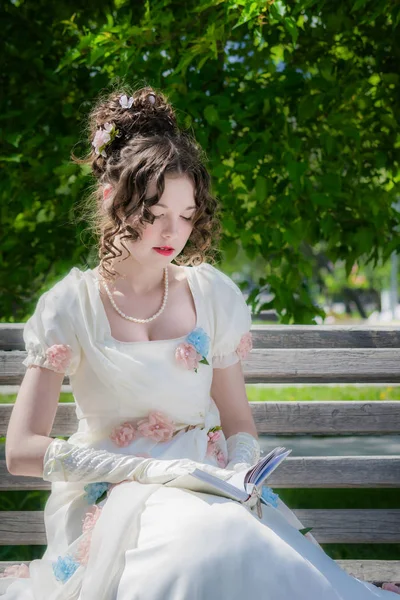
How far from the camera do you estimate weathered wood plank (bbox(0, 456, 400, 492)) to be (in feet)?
10.0

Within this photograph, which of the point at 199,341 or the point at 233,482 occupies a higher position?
the point at 199,341

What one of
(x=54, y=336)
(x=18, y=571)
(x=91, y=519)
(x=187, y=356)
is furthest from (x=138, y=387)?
(x=18, y=571)

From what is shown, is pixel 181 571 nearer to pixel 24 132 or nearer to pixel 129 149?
pixel 129 149

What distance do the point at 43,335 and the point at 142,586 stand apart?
81 centimetres

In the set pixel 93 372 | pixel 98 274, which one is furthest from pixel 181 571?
pixel 98 274

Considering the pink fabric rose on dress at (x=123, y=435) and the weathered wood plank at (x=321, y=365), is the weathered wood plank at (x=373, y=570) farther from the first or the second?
the pink fabric rose on dress at (x=123, y=435)

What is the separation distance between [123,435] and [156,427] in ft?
0.30

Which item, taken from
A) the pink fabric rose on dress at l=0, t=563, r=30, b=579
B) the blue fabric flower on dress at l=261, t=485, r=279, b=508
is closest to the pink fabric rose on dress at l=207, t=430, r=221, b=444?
the blue fabric flower on dress at l=261, t=485, r=279, b=508

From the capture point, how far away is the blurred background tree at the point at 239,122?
379 centimetres

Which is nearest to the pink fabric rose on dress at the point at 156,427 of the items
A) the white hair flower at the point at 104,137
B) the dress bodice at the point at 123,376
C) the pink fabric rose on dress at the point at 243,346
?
the dress bodice at the point at 123,376

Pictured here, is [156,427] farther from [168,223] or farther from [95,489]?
[168,223]

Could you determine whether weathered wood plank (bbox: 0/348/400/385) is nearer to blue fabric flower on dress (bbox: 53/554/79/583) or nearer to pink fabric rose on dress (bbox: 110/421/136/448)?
pink fabric rose on dress (bbox: 110/421/136/448)

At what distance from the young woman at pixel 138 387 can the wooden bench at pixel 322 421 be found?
388mm

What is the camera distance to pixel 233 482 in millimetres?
2174
